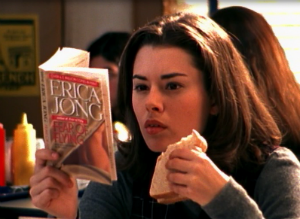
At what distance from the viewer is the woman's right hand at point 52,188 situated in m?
1.62

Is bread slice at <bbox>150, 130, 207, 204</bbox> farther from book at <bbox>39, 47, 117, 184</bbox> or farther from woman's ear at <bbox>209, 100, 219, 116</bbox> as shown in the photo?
woman's ear at <bbox>209, 100, 219, 116</bbox>

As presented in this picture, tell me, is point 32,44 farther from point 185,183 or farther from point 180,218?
point 185,183

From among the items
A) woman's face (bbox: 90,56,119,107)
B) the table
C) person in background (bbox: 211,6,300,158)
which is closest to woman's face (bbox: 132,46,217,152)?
person in background (bbox: 211,6,300,158)

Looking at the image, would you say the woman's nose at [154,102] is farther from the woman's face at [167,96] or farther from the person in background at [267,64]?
the person in background at [267,64]

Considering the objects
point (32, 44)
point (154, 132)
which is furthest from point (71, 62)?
point (32, 44)

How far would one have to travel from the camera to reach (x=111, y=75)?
4.02 m

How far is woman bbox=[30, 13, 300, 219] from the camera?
1.63m

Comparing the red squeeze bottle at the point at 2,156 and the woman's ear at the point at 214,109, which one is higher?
the woman's ear at the point at 214,109

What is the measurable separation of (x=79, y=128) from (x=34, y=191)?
30 centimetres

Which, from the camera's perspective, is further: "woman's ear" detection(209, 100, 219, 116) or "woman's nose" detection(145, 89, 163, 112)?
"woman's ear" detection(209, 100, 219, 116)

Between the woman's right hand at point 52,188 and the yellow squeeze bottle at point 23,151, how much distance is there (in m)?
1.16

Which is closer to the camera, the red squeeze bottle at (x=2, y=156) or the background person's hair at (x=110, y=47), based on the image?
the red squeeze bottle at (x=2, y=156)

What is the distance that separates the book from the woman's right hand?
9 cm

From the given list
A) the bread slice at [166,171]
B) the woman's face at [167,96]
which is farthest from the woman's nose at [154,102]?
the bread slice at [166,171]
